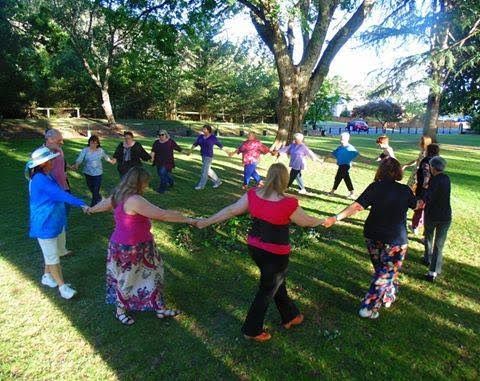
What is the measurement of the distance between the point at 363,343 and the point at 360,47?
10.4 metres

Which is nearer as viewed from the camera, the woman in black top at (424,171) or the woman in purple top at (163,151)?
the woman in black top at (424,171)

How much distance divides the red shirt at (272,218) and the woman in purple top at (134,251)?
84 cm

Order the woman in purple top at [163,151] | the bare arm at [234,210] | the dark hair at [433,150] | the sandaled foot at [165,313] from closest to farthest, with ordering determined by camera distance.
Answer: the bare arm at [234,210] → the sandaled foot at [165,313] → the dark hair at [433,150] → the woman in purple top at [163,151]

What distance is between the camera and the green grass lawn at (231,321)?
12.5 feet

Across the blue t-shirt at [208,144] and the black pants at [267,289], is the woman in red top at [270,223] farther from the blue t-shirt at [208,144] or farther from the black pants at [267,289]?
the blue t-shirt at [208,144]

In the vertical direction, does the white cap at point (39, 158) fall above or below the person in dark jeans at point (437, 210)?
above

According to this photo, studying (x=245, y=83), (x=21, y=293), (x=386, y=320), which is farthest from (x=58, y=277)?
(x=245, y=83)

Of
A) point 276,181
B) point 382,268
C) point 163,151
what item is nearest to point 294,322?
point 382,268

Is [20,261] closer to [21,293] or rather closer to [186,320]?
[21,293]

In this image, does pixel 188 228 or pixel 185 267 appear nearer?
pixel 185 267

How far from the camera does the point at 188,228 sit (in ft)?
24.4

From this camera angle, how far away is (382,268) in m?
4.46

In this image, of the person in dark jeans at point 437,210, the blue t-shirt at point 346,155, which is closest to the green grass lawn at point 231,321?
the person in dark jeans at point 437,210

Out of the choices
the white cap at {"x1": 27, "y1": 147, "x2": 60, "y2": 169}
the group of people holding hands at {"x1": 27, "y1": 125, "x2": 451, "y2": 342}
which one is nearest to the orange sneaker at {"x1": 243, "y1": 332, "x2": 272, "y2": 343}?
the group of people holding hands at {"x1": 27, "y1": 125, "x2": 451, "y2": 342}
